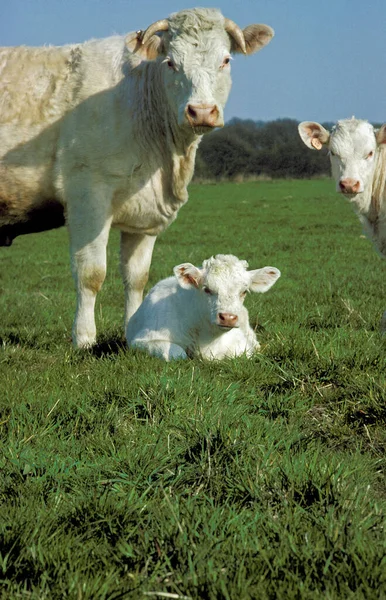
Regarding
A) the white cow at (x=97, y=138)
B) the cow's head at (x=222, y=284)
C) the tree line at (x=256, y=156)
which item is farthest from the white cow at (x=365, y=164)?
the tree line at (x=256, y=156)

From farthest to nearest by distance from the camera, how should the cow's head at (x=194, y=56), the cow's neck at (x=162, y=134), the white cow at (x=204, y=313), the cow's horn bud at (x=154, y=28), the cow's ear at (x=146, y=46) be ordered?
the cow's neck at (x=162, y=134) < the cow's ear at (x=146, y=46) < the cow's horn bud at (x=154, y=28) < the cow's head at (x=194, y=56) < the white cow at (x=204, y=313)

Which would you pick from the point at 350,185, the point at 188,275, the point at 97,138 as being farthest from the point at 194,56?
the point at 188,275

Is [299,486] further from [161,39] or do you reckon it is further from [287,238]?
[287,238]

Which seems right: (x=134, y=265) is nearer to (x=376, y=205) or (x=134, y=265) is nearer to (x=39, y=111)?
(x=39, y=111)

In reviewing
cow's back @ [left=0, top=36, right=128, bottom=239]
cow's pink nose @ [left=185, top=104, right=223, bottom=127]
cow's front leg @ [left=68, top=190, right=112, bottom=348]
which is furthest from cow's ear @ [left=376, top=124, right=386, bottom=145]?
cow's front leg @ [left=68, top=190, right=112, bottom=348]

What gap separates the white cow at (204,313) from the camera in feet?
18.3

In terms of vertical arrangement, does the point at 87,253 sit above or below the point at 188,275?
below

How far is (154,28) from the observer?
21.5 feet

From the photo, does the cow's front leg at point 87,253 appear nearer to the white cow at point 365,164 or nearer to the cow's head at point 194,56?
the cow's head at point 194,56

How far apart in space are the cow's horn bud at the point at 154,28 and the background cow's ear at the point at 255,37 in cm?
67

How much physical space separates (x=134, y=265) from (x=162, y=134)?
4.70 feet

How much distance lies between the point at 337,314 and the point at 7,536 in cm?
544

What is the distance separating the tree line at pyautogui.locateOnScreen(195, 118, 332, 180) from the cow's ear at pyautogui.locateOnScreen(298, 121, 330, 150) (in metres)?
44.2

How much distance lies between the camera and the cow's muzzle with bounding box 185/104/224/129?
5.86m
